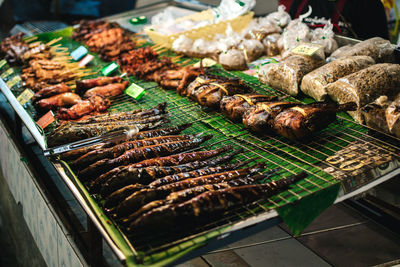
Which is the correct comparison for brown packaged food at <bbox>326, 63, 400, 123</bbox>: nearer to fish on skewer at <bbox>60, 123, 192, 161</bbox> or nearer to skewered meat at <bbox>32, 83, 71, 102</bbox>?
fish on skewer at <bbox>60, 123, 192, 161</bbox>

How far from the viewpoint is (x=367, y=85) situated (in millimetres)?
3361

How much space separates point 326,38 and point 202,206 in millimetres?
3343

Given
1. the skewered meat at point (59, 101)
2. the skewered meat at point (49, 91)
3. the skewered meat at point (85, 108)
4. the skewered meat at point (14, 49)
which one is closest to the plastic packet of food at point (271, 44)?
the skewered meat at point (85, 108)

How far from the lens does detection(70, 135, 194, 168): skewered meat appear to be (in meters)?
2.86

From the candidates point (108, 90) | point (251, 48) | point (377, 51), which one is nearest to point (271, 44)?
point (251, 48)

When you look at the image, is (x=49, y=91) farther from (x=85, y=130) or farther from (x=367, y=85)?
(x=367, y=85)

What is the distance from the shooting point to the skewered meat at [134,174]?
8.25 ft

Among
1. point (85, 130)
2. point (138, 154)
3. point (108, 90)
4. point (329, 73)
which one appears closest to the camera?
point (138, 154)

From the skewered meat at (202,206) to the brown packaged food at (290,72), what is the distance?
178cm

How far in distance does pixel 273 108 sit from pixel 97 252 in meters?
1.84

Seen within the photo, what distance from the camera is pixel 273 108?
329 cm

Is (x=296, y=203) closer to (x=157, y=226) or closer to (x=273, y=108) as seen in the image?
(x=157, y=226)

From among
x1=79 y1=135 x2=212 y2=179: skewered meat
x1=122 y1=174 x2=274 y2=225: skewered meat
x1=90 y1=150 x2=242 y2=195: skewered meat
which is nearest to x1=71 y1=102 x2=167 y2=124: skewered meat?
x1=79 y1=135 x2=212 y2=179: skewered meat

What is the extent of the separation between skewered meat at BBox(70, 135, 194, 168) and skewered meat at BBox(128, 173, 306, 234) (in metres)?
0.90
